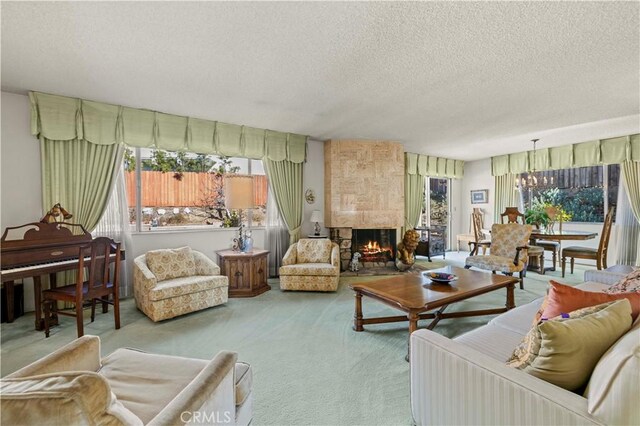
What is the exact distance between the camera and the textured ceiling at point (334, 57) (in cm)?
192

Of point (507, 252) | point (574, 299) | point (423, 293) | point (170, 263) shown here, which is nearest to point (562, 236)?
point (507, 252)

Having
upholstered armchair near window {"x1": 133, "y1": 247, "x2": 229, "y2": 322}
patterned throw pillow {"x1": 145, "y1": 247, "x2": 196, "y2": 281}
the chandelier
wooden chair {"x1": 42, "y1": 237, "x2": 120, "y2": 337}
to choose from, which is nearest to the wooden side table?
upholstered armchair near window {"x1": 133, "y1": 247, "x2": 229, "y2": 322}

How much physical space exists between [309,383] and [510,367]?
4.29 ft

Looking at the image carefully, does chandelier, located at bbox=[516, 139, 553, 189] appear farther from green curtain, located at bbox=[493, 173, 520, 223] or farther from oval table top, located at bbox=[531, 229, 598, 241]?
oval table top, located at bbox=[531, 229, 598, 241]

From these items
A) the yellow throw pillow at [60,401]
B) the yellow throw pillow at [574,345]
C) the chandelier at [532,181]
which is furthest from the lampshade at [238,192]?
the chandelier at [532,181]

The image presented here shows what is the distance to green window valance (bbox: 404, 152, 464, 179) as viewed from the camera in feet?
22.8

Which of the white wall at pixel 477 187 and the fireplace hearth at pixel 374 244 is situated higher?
the white wall at pixel 477 187

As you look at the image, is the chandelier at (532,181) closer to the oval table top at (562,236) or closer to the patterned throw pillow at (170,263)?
the oval table top at (562,236)

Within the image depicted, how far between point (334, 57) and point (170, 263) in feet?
9.65

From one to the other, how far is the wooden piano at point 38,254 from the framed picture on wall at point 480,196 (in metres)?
7.99

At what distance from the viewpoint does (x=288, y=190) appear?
16.9ft

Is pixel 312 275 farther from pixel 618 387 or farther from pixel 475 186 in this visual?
pixel 475 186

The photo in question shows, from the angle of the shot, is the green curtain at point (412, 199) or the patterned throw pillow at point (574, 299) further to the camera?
the green curtain at point (412, 199)

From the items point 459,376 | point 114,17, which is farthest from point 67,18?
point 459,376
